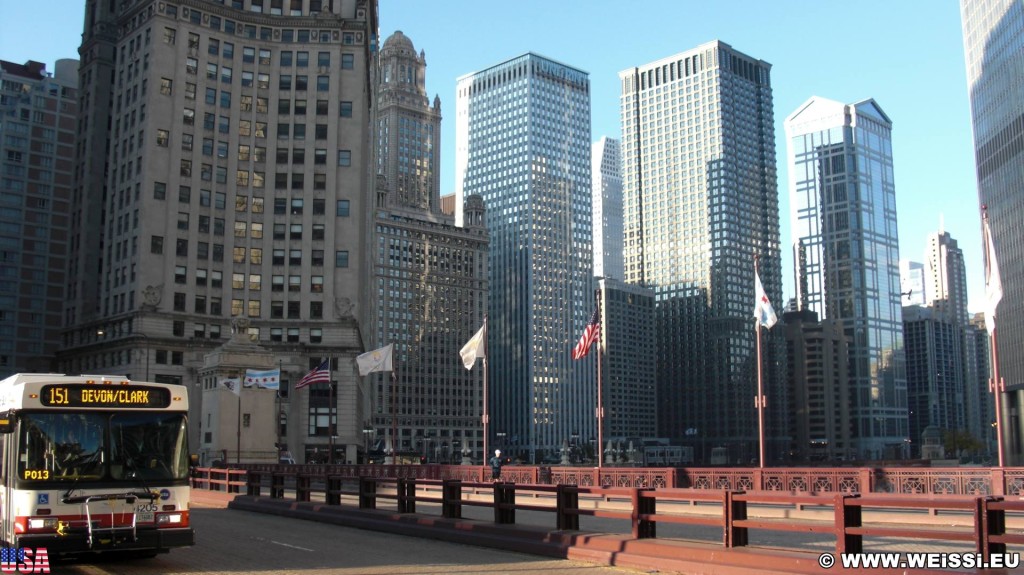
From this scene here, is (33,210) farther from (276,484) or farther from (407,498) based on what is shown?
(407,498)

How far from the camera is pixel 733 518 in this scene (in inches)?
690

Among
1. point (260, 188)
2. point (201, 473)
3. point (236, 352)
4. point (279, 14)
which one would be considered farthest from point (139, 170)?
point (201, 473)

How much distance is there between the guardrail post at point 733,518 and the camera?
17344mm

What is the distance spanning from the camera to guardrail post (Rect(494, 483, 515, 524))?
912 inches

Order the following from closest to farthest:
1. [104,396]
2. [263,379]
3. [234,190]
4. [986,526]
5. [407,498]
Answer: [986,526] < [104,396] < [407,498] < [263,379] < [234,190]

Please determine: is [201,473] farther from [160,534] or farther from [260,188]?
[260,188]

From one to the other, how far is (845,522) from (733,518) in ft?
8.43

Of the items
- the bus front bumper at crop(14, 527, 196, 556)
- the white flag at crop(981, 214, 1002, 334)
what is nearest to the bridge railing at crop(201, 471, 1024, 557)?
the white flag at crop(981, 214, 1002, 334)

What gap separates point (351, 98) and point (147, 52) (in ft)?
73.0

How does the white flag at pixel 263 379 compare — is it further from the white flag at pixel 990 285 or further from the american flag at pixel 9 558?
the american flag at pixel 9 558

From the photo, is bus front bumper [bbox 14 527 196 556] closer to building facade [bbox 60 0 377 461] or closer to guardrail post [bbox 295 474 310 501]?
guardrail post [bbox 295 474 310 501]

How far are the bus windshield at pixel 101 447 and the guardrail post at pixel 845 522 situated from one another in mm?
11828

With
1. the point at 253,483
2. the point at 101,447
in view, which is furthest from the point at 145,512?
the point at 253,483

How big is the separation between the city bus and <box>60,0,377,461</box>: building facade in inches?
3286
